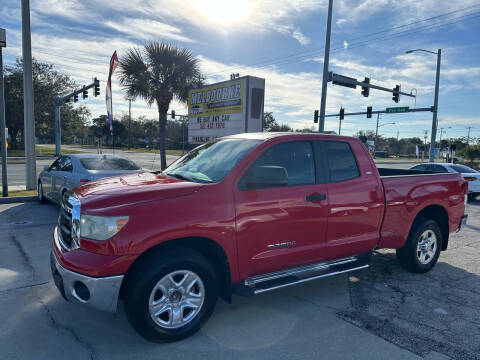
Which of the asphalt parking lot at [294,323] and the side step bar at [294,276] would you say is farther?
the side step bar at [294,276]

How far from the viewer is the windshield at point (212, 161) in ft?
11.7

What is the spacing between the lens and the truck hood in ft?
9.75

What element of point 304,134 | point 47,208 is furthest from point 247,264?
point 47,208

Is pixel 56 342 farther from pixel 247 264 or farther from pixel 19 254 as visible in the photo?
pixel 19 254

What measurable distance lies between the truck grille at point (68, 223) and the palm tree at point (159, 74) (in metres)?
13.3

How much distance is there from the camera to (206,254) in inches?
133

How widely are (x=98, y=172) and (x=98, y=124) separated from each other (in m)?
96.4

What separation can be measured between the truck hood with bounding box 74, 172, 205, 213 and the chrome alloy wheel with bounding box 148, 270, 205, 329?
0.71 metres

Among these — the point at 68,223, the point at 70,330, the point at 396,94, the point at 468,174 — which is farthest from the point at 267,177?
the point at 396,94

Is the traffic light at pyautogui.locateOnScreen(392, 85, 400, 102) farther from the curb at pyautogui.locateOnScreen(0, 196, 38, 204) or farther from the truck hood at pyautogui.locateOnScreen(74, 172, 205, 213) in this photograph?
the truck hood at pyautogui.locateOnScreen(74, 172, 205, 213)

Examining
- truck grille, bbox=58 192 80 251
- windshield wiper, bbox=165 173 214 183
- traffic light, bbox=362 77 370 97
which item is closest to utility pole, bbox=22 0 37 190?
truck grille, bbox=58 192 80 251

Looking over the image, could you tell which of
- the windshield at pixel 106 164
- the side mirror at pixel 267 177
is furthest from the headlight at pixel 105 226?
the windshield at pixel 106 164

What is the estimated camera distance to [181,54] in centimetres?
1616

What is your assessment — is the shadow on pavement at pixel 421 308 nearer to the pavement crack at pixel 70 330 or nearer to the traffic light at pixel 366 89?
the pavement crack at pixel 70 330
